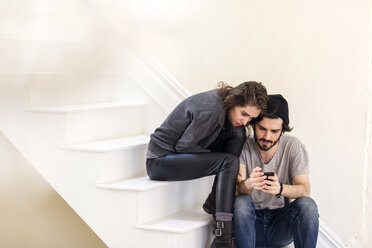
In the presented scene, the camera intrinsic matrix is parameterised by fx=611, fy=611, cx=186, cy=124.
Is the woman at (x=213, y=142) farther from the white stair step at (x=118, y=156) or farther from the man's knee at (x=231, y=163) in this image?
the white stair step at (x=118, y=156)

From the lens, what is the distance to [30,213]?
2.91 m

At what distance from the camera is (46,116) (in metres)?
2.41

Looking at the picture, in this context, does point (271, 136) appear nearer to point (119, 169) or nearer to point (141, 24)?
point (119, 169)

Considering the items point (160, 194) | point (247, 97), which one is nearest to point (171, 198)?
point (160, 194)

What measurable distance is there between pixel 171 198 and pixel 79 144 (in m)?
0.43

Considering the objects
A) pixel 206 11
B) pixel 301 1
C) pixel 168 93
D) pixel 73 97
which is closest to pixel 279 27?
pixel 301 1

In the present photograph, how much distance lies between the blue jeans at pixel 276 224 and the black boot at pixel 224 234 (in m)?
0.02

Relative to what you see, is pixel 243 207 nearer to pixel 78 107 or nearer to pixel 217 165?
pixel 217 165

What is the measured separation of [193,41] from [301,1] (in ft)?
1.78

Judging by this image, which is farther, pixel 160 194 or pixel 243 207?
pixel 160 194

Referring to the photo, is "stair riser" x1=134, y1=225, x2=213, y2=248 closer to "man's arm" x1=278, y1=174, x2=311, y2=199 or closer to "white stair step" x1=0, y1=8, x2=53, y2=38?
"man's arm" x1=278, y1=174, x2=311, y2=199

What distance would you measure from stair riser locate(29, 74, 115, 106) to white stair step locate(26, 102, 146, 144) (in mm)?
69

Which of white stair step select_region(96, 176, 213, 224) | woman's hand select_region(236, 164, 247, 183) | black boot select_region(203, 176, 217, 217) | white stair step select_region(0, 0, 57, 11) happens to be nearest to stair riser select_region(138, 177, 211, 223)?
white stair step select_region(96, 176, 213, 224)

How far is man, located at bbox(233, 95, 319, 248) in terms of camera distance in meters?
2.27
